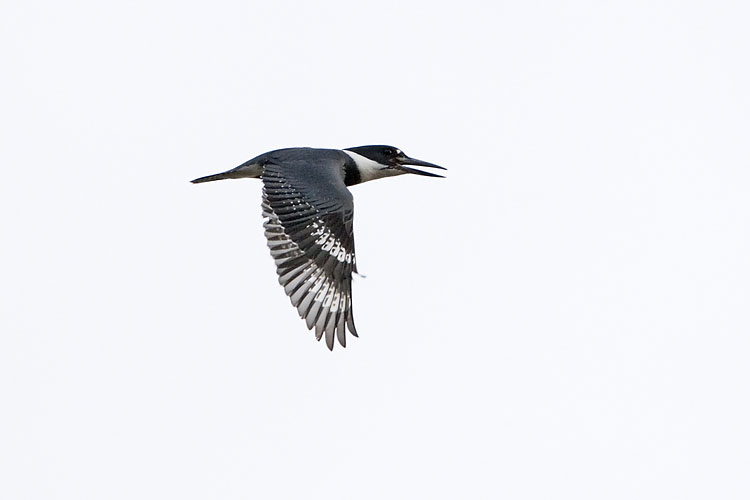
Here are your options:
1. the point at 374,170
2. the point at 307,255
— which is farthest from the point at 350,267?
the point at 374,170

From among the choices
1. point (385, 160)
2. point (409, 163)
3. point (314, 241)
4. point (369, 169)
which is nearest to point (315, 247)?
point (314, 241)

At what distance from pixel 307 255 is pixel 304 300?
0.40 m

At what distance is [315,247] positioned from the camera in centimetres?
1088

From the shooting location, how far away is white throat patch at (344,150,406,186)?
13094 mm

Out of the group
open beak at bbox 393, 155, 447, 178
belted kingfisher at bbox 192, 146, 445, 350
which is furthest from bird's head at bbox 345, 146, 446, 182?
belted kingfisher at bbox 192, 146, 445, 350

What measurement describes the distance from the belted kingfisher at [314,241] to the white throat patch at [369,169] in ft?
4.73

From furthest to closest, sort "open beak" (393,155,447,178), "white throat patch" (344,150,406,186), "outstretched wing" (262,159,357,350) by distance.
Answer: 1. "open beak" (393,155,447,178)
2. "white throat patch" (344,150,406,186)
3. "outstretched wing" (262,159,357,350)

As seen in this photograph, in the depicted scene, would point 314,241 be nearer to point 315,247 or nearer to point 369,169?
point 315,247

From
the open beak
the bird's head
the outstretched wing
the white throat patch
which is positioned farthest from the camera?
the open beak

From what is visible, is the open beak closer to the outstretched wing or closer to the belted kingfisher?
the belted kingfisher

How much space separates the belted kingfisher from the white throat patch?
1.44 meters

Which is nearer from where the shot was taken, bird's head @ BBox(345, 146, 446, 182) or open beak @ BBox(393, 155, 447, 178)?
bird's head @ BBox(345, 146, 446, 182)

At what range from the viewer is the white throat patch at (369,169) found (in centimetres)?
1309

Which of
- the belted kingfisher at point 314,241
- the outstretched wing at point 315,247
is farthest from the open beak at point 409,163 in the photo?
the outstretched wing at point 315,247
